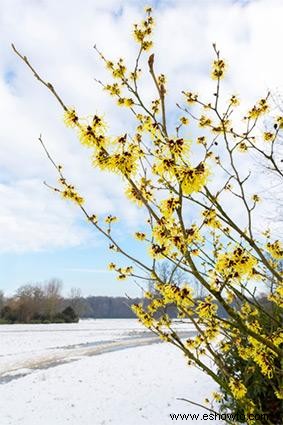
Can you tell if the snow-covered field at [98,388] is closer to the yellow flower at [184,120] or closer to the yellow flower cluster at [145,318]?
the yellow flower cluster at [145,318]

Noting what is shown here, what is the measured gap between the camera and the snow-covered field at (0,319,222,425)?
826cm

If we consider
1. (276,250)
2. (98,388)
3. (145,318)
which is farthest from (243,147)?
(98,388)

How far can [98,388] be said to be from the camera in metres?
11.0

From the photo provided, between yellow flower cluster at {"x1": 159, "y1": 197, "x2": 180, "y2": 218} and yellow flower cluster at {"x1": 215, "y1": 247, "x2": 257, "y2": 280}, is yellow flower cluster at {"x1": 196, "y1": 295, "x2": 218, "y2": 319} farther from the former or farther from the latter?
yellow flower cluster at {"x1": 159, "y1": 197, "x2": 180, "y2": 218}

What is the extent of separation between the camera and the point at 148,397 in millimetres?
9625

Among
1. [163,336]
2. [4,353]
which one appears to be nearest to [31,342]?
[4,353]

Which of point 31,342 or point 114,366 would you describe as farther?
point 31,342

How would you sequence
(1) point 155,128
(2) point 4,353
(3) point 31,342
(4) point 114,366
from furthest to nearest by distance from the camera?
(3) point 31,342
(2) point 4,353
(4) point 114,366
(1) point 155,128

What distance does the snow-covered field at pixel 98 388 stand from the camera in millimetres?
8258

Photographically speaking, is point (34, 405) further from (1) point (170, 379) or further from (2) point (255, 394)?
(2) point (255, 394)

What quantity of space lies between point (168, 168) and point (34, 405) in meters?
9.20

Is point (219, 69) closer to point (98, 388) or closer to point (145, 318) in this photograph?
point (145, 318)

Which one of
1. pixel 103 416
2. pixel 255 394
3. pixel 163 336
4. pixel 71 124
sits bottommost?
pixel 103 416

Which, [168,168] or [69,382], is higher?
[168,168]
